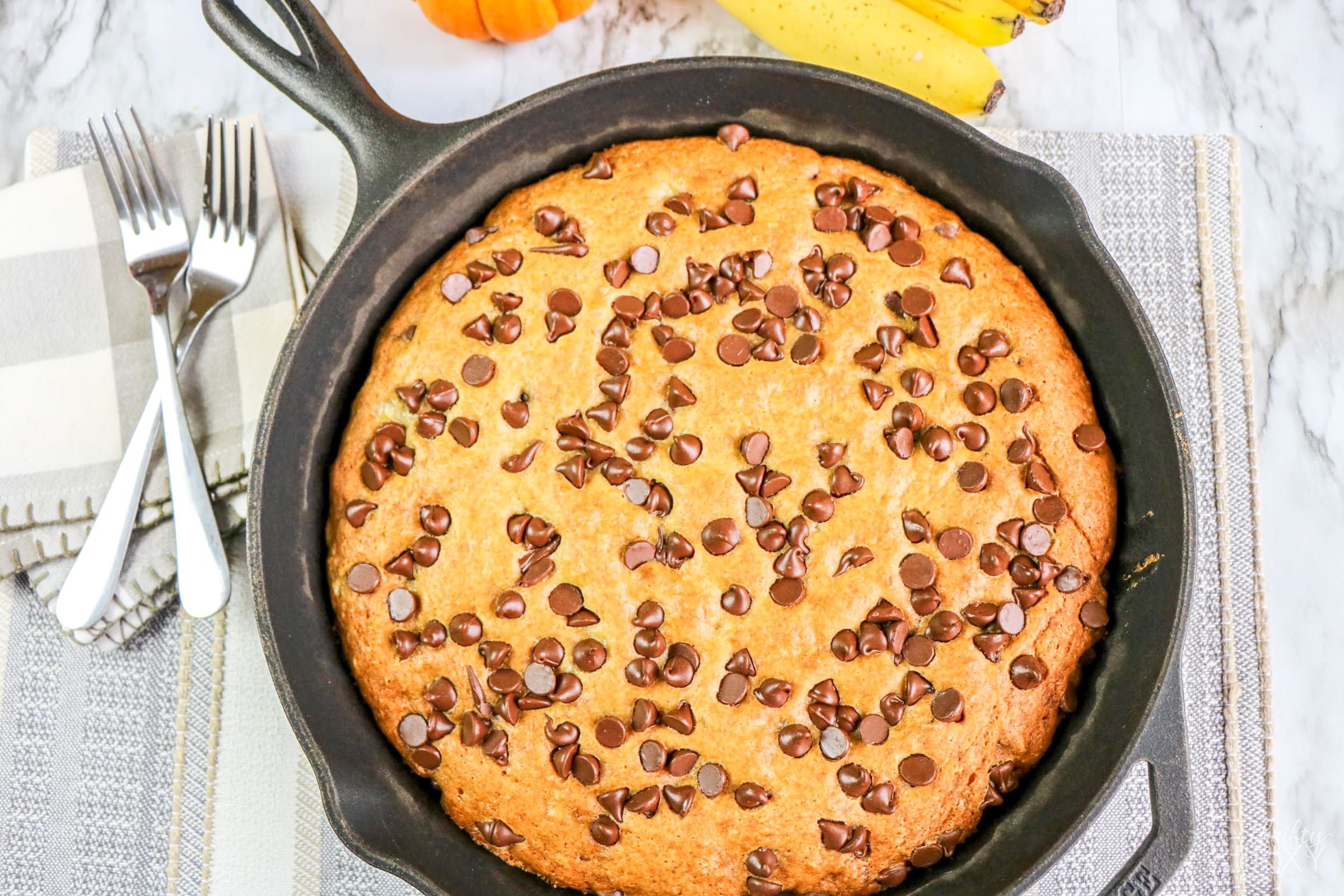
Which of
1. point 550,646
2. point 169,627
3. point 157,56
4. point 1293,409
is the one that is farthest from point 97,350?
point 1293,409

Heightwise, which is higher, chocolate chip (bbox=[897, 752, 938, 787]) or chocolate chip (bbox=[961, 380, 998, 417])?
chocolate chip (bbox=[961, 380, 998, 417])

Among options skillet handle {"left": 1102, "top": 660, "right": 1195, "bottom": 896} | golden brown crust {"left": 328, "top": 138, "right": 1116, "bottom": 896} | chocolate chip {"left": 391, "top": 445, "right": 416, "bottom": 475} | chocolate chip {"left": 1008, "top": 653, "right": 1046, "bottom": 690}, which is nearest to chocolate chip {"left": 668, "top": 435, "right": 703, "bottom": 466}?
golden brown crust {"left": 328, "top": 138, "right": 1116, "bottom": 896}

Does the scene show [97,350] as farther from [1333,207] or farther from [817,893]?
[1333,207]

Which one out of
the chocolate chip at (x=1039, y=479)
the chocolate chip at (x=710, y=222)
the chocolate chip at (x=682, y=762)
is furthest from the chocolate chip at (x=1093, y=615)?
the chocolate chip at (x=710, y=222)

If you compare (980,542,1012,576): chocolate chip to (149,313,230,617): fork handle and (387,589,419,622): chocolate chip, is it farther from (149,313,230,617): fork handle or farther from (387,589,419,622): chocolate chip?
(149,313,230,617): fork handle

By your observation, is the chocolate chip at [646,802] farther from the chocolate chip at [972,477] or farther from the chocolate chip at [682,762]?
the chocolate chip at [972,477]

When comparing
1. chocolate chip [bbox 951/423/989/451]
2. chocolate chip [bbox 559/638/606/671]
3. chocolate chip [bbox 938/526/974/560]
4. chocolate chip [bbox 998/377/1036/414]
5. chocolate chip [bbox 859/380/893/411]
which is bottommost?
chocolate chip [bbox 559/638/606/671]

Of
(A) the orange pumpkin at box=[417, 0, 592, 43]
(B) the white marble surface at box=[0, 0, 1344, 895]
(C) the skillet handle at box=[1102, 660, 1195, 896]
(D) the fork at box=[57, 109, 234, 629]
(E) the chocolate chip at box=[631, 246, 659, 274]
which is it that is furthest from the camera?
(B) the white marble surface at box=[0, 0, 1344, 895]
